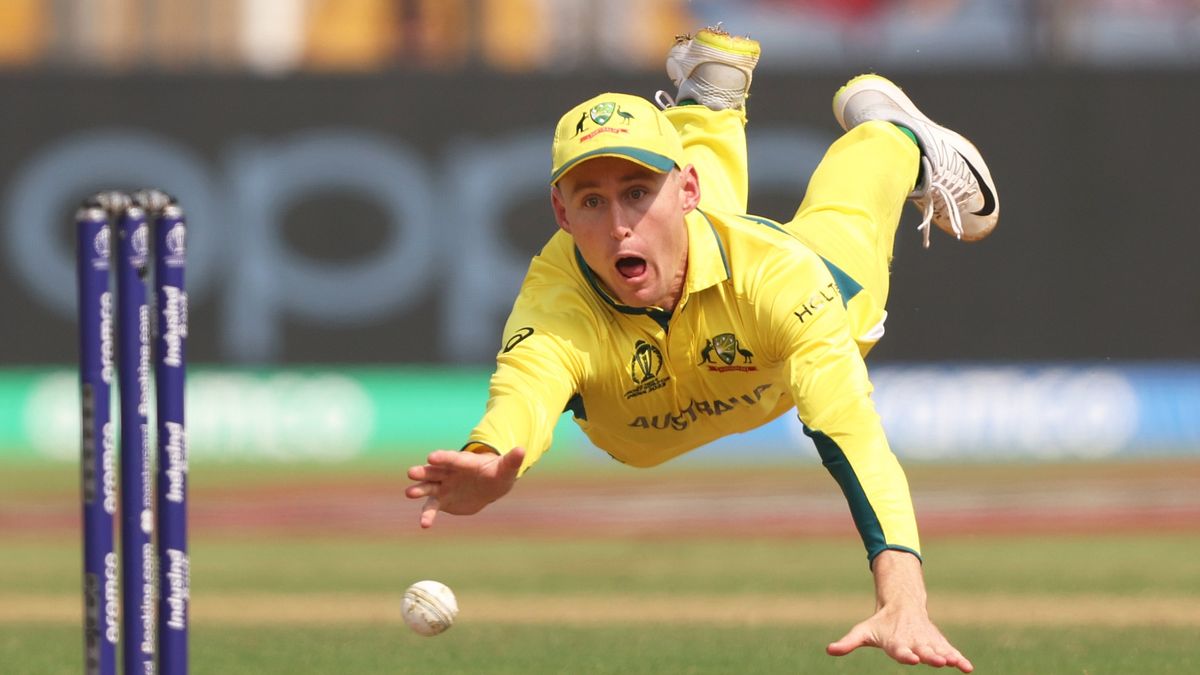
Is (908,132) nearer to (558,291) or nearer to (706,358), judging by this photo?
(706,358)

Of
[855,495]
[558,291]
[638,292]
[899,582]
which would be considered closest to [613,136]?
[638,292]

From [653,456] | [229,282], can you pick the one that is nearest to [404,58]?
[229,282]

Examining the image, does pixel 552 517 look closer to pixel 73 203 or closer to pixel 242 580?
pixel 242 580

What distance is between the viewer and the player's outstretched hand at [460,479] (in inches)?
209

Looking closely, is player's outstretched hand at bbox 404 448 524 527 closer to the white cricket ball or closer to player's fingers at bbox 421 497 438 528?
player's fingers at bbox 421 497 438 528

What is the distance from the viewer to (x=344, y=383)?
1803 centimetres

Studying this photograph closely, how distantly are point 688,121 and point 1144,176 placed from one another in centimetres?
1077

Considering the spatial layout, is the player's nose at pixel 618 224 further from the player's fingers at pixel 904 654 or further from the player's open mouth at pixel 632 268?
the player's fingers at pixel 904 654

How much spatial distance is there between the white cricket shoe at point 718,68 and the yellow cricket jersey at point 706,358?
1.65 meters

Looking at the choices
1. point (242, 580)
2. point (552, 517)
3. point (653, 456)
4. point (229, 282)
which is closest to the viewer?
point (653, 456)

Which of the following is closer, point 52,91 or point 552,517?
point 552,517

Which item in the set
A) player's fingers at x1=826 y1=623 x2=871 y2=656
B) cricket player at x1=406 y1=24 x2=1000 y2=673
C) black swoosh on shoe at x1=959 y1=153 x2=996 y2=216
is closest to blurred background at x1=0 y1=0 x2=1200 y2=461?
black swoosh on shoe at x1=959 y1=153 x2=996 y2=216

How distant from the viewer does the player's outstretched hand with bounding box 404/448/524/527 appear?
5309 mm

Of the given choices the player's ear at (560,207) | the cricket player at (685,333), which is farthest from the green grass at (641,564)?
the player's ear at (560,207)
